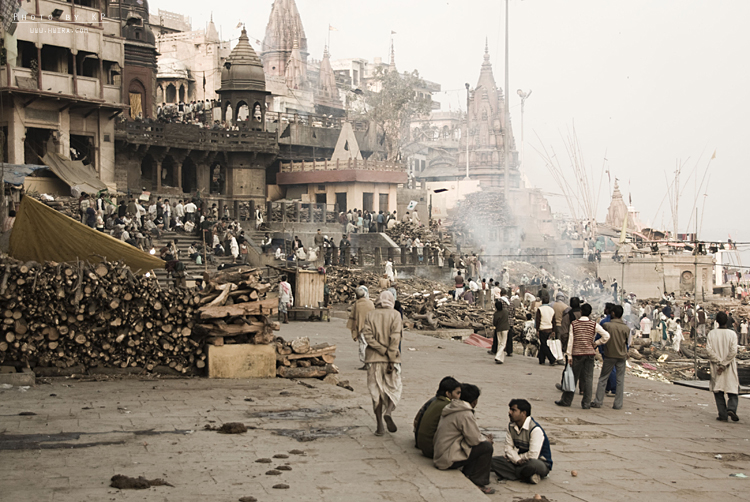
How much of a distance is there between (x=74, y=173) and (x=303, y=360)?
68.1ft

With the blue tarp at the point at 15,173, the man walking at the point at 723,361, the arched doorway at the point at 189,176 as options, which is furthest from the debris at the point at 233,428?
the arched doorway at the point at 189,176

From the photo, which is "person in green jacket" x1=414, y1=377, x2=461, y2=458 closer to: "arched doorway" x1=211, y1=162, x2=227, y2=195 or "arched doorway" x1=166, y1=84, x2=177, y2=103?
"arched doorway" x1=211, y1=162, x2=227, y2=195

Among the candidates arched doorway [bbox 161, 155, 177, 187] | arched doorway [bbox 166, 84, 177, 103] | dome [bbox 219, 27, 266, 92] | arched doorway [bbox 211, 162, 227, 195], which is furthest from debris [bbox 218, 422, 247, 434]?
arched doorway [bbox 166, 84, 177, 103]

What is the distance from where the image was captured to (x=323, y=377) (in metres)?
11.7

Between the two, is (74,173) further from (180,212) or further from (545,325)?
(545,325)

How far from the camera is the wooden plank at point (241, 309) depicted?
1083 centimetres

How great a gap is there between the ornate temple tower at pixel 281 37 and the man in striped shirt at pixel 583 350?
7336cm

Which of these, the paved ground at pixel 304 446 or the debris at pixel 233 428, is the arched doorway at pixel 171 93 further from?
the debris at pixel 233 428

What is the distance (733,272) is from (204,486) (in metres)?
66.2

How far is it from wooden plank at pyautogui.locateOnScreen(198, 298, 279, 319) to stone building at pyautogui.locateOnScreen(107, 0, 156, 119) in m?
31.6

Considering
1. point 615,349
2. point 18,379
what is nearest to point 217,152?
point 18,379

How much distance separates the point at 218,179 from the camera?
41000mm

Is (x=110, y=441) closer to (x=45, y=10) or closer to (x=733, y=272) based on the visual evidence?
(x=45, y=10)

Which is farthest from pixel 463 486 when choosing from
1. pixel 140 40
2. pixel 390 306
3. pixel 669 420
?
pixel 140 40
